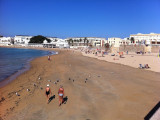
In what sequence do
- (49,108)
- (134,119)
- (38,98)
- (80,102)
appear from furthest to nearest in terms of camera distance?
(38,98), (80,102), (49,108), (134,119)

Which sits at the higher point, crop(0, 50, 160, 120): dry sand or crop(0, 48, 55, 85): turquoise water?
crop(0, 50, 160, 120): dry sand

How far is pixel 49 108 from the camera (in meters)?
7.94

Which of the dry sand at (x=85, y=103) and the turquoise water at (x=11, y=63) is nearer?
the dry sand at (x=85, y=103)

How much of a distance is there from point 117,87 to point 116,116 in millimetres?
4718

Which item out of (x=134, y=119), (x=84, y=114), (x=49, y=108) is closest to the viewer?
(x=134, y=119)

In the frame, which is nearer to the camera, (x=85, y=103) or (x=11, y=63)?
(x=85, y=103)

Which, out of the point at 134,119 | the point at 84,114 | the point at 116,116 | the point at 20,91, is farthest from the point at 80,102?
the point at 20,91

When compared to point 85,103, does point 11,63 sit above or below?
below

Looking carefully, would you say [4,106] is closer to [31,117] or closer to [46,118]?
[31,117]

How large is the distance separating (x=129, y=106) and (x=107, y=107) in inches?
48.1

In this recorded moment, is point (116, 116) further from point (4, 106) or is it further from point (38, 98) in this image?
point (4, 106)

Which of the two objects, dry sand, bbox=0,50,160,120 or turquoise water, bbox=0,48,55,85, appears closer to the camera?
dry sand, bbox=0,50,160,120

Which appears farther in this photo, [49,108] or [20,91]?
[20,91]

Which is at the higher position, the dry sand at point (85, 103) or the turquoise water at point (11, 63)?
the dry sand at point (85, 103)
